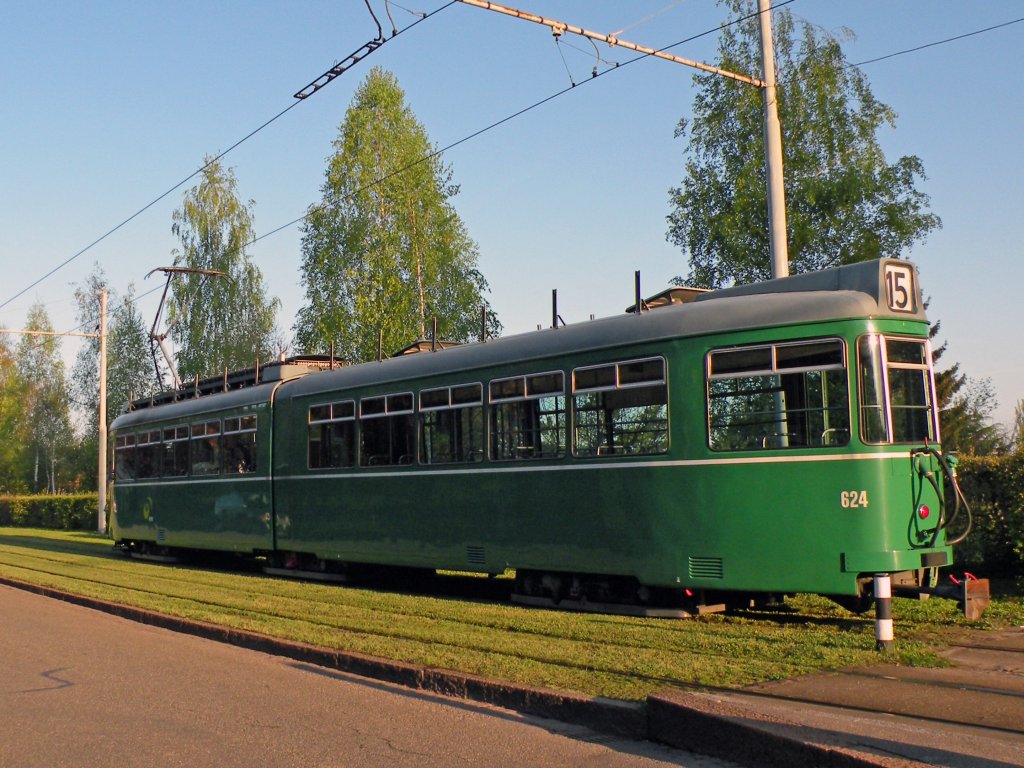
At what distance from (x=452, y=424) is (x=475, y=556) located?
1649 mm

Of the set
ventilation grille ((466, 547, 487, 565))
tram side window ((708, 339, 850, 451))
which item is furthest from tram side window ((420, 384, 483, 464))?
tram side window ((708, 339, 850, 451))

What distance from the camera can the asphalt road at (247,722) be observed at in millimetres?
6348

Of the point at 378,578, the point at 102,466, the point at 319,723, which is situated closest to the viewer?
the point at 319,723

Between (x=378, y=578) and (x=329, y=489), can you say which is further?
(x=378, y=578)

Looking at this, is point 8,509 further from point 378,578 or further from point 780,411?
point 780,411

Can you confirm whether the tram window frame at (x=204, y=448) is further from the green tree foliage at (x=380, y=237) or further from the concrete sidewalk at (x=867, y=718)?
the green tree foliage at (x=380, y=237)

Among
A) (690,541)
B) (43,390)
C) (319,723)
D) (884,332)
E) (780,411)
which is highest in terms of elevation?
(43,390)

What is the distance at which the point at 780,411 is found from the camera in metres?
10.5

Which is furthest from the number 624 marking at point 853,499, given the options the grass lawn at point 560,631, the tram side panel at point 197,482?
the tram side panel at point 197,482

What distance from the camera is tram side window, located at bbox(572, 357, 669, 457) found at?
446 inches

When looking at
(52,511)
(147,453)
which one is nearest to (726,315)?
(147,453)

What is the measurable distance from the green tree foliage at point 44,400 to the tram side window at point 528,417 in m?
70.0

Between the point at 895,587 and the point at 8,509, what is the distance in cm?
4862

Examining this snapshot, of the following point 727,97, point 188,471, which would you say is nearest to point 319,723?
point 188,471
